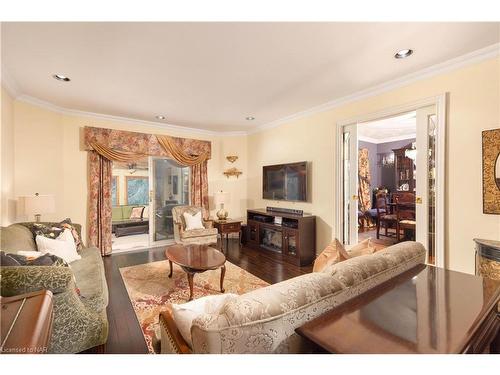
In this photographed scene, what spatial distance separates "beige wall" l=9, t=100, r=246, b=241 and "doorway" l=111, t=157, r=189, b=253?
0.80 meters

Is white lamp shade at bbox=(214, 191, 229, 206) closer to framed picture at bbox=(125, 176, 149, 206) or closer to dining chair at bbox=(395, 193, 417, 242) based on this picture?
framed picture at bbox=(125, 176, 149, 206)

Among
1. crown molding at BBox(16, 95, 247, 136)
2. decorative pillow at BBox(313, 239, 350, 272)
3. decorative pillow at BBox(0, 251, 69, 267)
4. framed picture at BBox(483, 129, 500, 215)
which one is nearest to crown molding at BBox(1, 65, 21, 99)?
crown molding at BBox(16, 95, 247, 136)

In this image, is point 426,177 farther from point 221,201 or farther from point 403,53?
point 221,201

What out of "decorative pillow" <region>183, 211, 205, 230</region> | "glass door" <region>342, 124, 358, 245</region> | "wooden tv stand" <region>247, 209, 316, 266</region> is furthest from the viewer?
"decorative pillow" <region>183, 211, 205, 230</region>

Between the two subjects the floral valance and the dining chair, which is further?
the dining chair

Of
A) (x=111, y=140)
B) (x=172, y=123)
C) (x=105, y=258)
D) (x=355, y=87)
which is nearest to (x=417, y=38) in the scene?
(x=355, y=87)

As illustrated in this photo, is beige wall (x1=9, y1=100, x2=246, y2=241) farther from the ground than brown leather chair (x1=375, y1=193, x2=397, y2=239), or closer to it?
farther from the ground

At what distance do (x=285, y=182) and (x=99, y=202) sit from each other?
3366 mm

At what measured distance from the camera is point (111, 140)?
4.29 metres

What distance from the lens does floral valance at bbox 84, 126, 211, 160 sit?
13.5 ft

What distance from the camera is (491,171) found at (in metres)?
2.29

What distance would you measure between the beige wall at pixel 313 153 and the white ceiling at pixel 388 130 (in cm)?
173

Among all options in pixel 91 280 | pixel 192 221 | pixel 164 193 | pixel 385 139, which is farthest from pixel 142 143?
pixel 385 139

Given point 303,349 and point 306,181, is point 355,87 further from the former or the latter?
point 303,349
